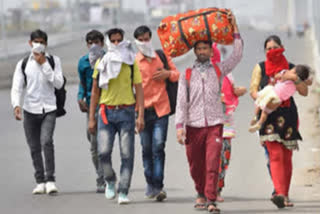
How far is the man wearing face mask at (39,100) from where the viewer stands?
11.5 meters

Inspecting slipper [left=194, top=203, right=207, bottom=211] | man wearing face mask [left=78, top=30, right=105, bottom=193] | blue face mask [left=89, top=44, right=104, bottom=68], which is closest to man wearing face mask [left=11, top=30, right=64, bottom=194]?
man wearing face mask [left=78, top=30, right=105, bottom=193]

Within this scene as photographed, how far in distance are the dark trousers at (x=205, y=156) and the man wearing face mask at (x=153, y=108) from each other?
752mm

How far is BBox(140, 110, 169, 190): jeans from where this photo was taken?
11.0 m

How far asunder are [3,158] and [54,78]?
403 cm

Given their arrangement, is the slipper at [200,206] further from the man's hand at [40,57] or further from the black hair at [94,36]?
the man's hand at [40,57]

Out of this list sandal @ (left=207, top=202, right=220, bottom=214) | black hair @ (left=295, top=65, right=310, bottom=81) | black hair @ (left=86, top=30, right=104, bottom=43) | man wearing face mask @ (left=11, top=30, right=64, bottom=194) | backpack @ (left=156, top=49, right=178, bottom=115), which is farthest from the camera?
man wearing face mask @ (left=11, top=30, right=64, bottom=194)

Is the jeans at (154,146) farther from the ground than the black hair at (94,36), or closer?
closer

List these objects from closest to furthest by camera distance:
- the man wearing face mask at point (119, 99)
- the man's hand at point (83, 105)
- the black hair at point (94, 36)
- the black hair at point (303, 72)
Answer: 1. the black hair at point (303, 72)
2. the man wearing face mask at point (119, 99)
3. the black hair at point (94, 36)
4. the man's hand at point (83, 105)

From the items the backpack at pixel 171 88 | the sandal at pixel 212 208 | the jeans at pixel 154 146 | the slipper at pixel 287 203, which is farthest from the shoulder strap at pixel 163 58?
the slipper at pixel 287 203

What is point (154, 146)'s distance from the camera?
11.0 meters

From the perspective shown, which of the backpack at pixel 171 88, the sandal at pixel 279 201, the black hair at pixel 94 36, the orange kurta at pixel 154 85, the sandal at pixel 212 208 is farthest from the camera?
the black hair at pixel 94 36

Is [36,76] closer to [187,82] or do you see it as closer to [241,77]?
[187,82]

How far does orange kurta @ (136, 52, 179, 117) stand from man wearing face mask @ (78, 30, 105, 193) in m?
0.47

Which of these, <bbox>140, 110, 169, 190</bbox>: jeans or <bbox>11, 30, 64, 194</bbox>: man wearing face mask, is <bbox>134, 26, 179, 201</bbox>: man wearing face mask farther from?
<bbox>11, 30, 64, 194</bbox>: man wearing face mask
